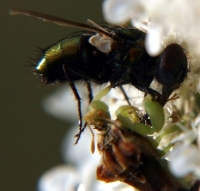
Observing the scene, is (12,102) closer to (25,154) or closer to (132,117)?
(25,154)

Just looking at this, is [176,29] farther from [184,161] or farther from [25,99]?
[25,99]

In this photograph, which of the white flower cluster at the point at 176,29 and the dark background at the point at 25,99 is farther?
the dark background at the point at 25,99

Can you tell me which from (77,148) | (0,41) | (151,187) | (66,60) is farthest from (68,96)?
(0,41)

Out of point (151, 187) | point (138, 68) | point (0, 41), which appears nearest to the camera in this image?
point (151, 187)

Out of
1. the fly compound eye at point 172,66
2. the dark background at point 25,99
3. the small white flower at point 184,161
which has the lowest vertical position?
the dark background at point 25,99

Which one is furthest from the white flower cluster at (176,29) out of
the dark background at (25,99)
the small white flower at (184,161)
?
the dark background at (25,99)

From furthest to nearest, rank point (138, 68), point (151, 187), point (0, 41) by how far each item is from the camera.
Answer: point (0, 41) → point (138, 68) → point (151, 187)

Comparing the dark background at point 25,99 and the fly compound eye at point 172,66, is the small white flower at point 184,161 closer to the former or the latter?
the fly compound eye at point 172,66

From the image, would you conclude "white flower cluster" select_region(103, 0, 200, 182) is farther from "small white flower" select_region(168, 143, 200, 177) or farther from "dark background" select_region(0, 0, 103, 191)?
"dark background" select_region(0, 0, 103, 191)
